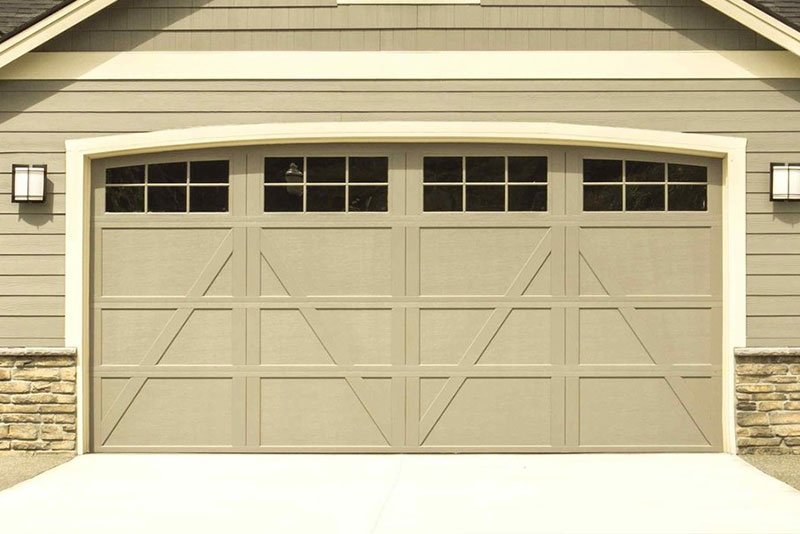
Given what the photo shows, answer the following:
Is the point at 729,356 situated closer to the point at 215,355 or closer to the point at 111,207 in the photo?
the point at 215,355

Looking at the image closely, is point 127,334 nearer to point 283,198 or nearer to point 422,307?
point 283,198

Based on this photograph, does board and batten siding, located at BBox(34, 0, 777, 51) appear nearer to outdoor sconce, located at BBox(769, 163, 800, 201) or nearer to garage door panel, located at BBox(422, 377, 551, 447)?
outdoor sconce, located at BBox(769, 163, 800, 201)

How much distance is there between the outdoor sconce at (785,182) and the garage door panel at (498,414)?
2427 mm

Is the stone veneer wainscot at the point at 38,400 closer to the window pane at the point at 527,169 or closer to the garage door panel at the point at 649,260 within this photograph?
the window pane at the point at 527,169

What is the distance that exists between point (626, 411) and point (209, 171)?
13.2 ft

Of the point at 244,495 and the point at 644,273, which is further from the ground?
the point at 644,273

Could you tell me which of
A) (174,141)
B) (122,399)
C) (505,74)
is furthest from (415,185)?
(122,399)

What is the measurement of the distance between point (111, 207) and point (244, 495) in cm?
291

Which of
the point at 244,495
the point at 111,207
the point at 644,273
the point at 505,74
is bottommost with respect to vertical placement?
the point at 244,495

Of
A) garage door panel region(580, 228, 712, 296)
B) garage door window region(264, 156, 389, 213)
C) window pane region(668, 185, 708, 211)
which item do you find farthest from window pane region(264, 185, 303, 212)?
window pane region(668, 185, 708, 211)

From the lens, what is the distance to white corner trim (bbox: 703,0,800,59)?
742 cm

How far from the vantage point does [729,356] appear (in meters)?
7.77

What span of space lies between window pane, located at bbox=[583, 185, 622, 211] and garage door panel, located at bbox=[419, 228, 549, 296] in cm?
45

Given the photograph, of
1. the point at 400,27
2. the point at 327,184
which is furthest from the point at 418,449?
the point at 400,27
